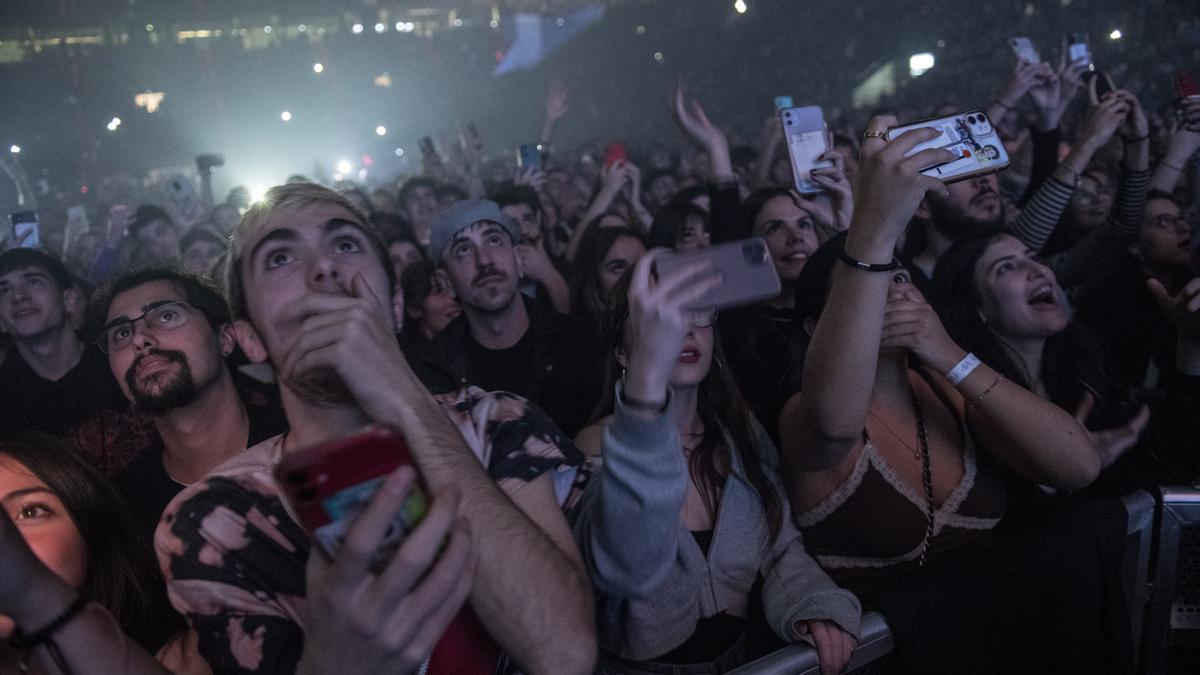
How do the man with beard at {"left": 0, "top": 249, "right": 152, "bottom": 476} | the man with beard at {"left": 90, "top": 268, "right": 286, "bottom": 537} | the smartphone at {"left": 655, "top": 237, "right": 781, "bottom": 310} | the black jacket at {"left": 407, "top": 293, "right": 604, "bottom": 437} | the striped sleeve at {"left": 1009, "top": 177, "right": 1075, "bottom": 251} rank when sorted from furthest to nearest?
the striped sleeve at {"left": 1009, "top": 177, "right": 1075, "bottom": 251} < the man with beard at {"left": 0, "top": 249, "right": 152, "bottom": 476} < the black jacket at {"left": 407, "top": 293, "right": 604, "bottom": 437} < the man with beard at {"left": 90, "top": 268, "right": 286, "bottom": 537} < the smartphone at {"left": 655, "top": 237, "right": 781, "bottom": 310}

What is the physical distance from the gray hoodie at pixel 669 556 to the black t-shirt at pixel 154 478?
155cm

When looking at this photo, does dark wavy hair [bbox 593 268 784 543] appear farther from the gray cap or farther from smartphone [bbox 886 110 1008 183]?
the gray cap

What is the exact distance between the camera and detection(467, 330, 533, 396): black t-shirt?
3.76m

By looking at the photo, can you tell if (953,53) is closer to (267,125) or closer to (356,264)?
(356,264)

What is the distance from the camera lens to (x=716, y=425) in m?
2.53

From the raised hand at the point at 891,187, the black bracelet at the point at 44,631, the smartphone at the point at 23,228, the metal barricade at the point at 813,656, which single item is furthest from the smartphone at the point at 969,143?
the smartphone at the point at 23,228

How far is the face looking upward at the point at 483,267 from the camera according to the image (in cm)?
384

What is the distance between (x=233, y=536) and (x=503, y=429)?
2.02 ft

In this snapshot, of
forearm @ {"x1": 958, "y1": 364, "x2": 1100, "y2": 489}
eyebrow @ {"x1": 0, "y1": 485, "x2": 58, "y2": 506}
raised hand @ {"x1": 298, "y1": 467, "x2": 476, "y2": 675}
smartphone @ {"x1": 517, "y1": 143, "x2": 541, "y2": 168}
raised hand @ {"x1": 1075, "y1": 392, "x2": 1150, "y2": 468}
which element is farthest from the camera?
smartphone @ {"x1": 517, "y1": 143, "x2": 541, "y2": 168}

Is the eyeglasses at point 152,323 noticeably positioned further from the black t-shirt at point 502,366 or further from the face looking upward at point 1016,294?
the face looking upward at point 1016,294

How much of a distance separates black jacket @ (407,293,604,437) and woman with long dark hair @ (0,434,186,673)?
4.76ft

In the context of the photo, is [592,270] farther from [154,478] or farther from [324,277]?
[324,277]

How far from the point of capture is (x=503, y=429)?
5.75 feet

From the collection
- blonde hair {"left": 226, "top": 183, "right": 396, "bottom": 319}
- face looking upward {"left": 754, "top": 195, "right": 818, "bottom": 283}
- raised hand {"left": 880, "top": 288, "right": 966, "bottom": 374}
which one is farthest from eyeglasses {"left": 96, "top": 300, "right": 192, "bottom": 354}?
face looking upward {"left": 754, "top": 195, "right": 818, "bottom": 283}
